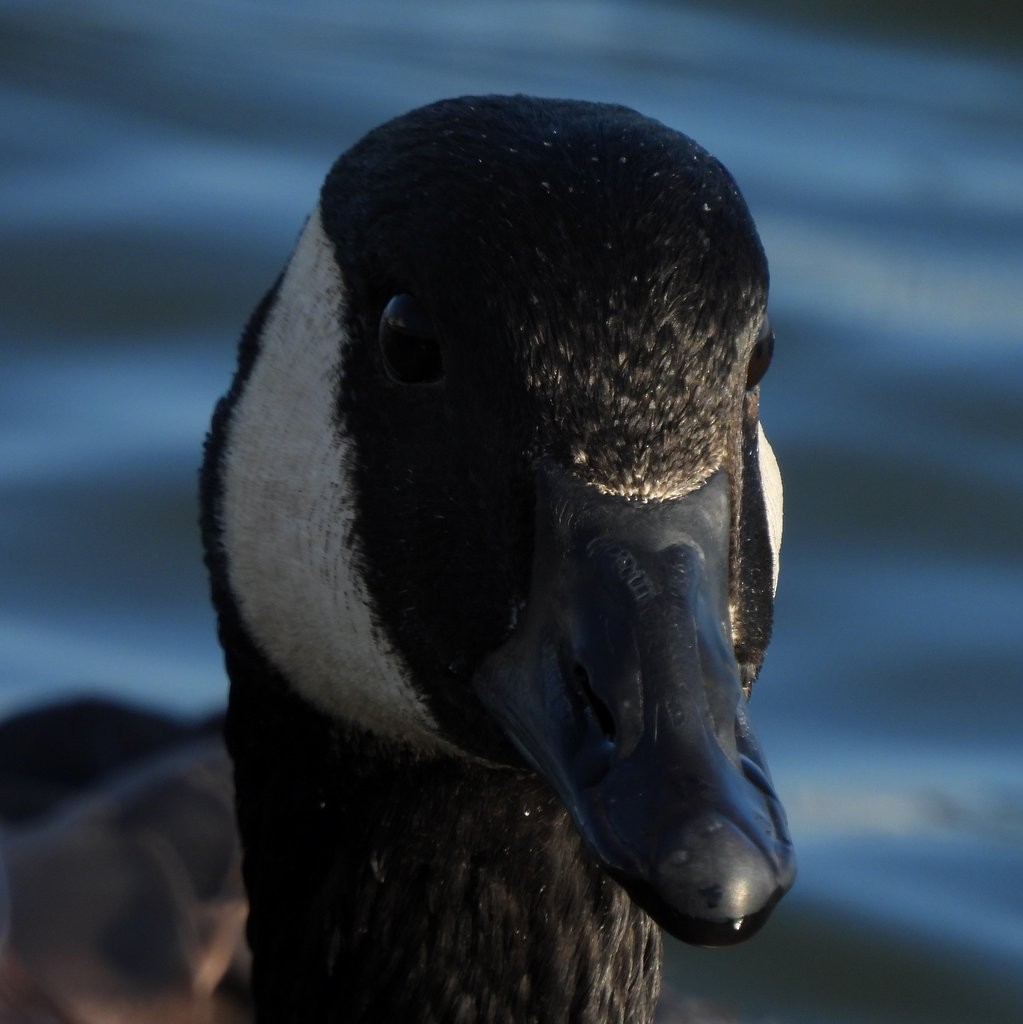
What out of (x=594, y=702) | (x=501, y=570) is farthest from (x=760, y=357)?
(x=594, y=702)

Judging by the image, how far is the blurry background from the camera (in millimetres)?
5395

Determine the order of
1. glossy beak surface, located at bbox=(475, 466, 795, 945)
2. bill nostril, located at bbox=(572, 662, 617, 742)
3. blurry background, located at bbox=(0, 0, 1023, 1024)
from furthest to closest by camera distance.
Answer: blurry background, located at bbox=(0, 0, 1023, 1024), bill nostril, located at bbox=(572, 662, 617, 742), glossy beak surface, located at bbox=(475, 466, 795, 945)

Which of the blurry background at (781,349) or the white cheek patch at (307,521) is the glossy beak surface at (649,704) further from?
the blurry background at (781,349)

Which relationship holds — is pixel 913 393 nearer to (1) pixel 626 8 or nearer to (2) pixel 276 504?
(1) pixel 626 8

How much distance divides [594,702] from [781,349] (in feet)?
13.3

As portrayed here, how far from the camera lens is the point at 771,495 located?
3.55 m

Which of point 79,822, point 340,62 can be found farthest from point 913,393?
point 79,822

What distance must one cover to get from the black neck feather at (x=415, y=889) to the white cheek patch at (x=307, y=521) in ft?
0.36

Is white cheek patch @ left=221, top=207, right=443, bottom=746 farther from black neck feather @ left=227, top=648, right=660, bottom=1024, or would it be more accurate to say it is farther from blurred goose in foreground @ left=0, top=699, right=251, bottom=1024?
blurred goose in foreground @ left=0, top=699, right=251, bottom=1024

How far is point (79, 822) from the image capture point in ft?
14.9

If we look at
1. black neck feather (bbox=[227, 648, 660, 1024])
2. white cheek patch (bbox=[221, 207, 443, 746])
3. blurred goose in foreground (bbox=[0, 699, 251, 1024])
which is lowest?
blurred goose in foreground (bbox=[0, 699, 251, 1024])

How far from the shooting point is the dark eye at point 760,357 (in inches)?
127

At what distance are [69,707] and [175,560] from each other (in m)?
1.53

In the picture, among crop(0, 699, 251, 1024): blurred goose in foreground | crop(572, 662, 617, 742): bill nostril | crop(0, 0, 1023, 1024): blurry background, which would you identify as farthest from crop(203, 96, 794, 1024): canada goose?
crop(0, 0, 1023, 1024): blurry background
